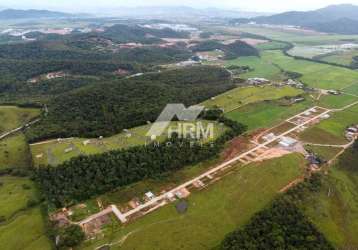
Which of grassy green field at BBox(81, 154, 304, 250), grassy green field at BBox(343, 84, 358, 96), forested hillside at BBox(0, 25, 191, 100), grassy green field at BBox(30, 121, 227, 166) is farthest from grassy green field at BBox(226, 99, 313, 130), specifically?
forested hillside at BBox(0, 25, 191, 100)

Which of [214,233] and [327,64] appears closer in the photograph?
[214,233]

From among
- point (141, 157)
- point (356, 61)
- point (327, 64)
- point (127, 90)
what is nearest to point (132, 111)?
point (127, 90)

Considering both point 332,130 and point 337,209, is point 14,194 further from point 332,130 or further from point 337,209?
point 332,130

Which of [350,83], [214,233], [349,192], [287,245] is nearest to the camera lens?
[287,245]

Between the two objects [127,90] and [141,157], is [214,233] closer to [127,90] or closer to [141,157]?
[141,157]

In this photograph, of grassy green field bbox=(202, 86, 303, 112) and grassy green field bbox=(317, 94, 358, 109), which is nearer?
grassy green field bbox=(202, 86, 303, 112)

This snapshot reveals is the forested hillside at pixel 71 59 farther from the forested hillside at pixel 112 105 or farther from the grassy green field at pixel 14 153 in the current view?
the grassy green field at pixel 14 153

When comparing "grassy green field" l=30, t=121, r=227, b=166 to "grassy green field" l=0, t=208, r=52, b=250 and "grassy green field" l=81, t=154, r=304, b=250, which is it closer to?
"grassy green field" l=0, t=208, r=52, b=250
